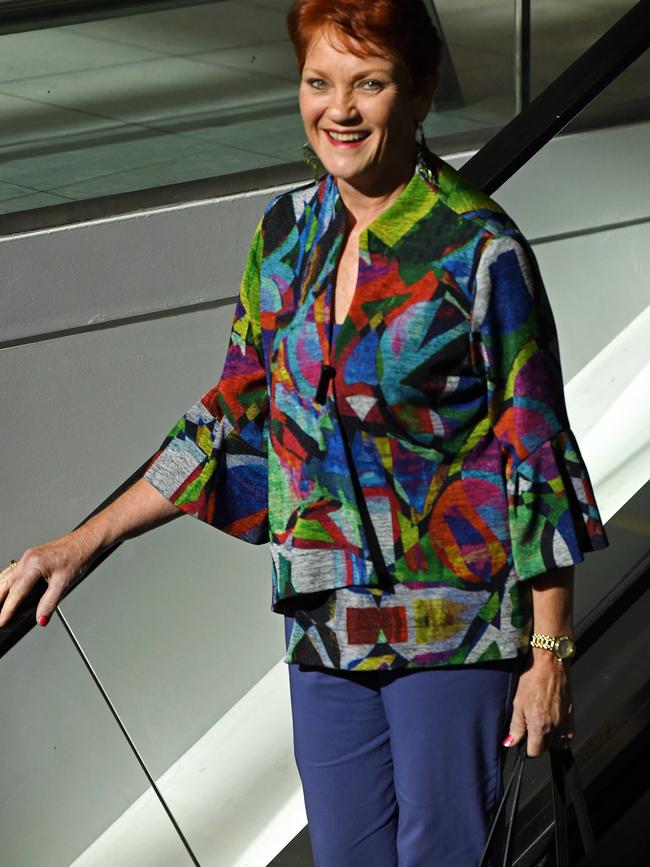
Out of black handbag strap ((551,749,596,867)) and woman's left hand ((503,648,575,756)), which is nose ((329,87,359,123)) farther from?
black handbag strap ((551,749,596,867))

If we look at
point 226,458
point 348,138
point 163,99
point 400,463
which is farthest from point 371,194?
point 163,99

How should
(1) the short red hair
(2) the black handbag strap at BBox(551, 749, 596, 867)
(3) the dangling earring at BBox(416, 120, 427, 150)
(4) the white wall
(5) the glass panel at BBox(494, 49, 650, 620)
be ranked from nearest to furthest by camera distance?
(1) the short red hair < (3) the dangling earring at BBox(416, 120, 427, 150) < (2) the black handbag strap at BBox(551, 749, 596, 867) < (4) the white wall < (5) the glass panel at BBox(494, 49, 650, 620)

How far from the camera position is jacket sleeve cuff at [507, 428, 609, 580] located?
1.17 m

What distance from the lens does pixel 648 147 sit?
207 cm

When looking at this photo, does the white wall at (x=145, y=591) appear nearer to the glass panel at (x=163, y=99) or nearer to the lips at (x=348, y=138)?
the glass panel at (x=163, y=99)

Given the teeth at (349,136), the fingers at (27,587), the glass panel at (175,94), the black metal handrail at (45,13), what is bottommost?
the fingers at (27,587)

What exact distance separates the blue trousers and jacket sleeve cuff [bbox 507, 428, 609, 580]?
0.16 m

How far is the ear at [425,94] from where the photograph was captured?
3.91 ft

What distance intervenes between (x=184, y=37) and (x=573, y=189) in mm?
2442

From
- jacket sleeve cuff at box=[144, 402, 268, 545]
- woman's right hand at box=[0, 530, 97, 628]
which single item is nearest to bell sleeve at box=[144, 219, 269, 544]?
jacket sleeve cuff at box=[144, 402, 268, 545]

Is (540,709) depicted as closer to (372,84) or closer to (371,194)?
(371,194)

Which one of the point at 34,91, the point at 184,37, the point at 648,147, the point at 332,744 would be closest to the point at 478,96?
the point at 184,37

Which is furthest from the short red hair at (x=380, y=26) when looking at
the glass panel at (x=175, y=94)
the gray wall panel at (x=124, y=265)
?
the glass panel at (x=175, y=94)

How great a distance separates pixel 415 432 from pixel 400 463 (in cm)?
4
